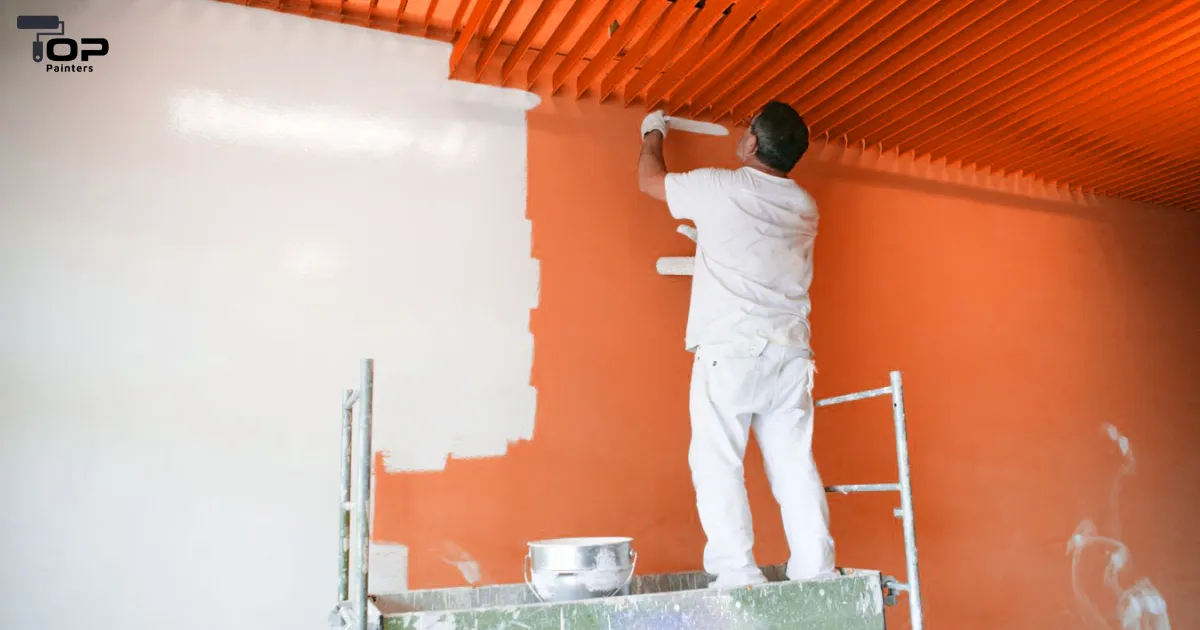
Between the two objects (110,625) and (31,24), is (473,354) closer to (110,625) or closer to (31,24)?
(110,625)

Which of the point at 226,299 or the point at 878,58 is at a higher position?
the point at 878,58

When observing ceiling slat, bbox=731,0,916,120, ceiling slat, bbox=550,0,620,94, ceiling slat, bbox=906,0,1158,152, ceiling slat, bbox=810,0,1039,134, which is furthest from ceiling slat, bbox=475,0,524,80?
ceiling slat, bbox=906,0,1158,152

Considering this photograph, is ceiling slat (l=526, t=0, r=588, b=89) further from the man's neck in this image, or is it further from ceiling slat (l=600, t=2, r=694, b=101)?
the man's neck

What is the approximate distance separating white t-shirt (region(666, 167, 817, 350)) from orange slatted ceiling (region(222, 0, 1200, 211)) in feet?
1.82

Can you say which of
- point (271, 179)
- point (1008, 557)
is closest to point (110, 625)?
point (271, 179)

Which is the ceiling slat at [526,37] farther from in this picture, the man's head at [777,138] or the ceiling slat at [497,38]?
the man's head at [777,138]

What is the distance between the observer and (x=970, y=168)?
4469mm

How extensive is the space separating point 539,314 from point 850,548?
5.42 ft

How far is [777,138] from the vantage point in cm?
292

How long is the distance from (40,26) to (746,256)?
2.38 m

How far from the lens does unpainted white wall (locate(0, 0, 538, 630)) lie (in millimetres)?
2654

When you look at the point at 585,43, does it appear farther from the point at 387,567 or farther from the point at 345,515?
the point at 387,567

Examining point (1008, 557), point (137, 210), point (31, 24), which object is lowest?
point (1008, 557)

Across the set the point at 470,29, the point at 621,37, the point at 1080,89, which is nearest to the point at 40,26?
the point at 470,29
